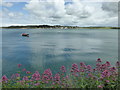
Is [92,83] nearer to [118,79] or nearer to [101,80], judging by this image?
[101,80]

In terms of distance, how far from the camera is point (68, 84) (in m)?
6.83

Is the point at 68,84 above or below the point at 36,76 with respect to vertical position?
below

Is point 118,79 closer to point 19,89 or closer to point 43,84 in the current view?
point 43,84

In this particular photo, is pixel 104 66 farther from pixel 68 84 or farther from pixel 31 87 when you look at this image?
pixel 31 87

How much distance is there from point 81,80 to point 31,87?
101 inches

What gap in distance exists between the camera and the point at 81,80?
22.8ft

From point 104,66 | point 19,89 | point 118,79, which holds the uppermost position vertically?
point 104,66

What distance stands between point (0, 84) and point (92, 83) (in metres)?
4.68

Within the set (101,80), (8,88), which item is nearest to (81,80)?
(101,80)

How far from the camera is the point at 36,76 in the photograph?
6.46 meters

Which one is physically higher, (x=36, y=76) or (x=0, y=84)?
(x=36, y=76)

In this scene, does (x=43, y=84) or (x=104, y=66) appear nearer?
(x=43, y=84)

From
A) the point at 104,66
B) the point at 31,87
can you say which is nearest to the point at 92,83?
the point at 104,66

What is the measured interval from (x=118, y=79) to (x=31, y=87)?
4.44 meters
